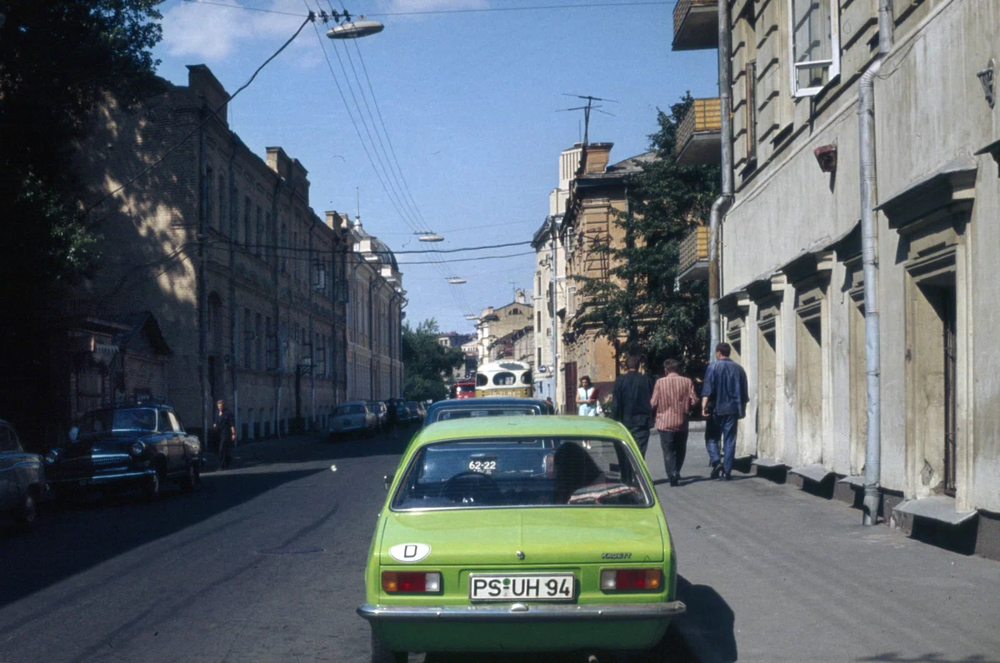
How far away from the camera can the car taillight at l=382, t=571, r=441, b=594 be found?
5.39 meters

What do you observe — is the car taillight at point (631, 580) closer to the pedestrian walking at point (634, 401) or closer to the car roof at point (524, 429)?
the car roof at point (524, 429)

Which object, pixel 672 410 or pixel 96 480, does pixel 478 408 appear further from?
pixel 96 480

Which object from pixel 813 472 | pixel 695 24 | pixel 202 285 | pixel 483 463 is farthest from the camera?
pixel 202 285

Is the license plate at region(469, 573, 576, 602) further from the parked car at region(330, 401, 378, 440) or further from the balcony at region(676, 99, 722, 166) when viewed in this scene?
the parked car at region(330, 401, 378, 440)

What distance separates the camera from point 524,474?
6465 mm

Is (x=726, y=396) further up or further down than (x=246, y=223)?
further down

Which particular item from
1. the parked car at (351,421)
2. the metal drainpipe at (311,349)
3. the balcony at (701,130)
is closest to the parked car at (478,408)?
the balcony at (701,130)

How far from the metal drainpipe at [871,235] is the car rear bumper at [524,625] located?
22.9ft

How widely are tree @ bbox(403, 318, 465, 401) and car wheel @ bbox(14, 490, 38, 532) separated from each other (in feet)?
337

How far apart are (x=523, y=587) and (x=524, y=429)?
1.16 m

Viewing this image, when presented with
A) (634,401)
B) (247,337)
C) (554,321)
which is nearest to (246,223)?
(247,337)

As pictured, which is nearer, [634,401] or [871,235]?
[871,235]

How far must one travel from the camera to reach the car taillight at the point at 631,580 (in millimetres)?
5391

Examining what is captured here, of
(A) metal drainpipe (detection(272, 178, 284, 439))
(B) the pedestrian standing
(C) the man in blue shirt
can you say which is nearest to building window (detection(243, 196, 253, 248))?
(A) metal drainpipe (detection(272, 178, 284, 439))
